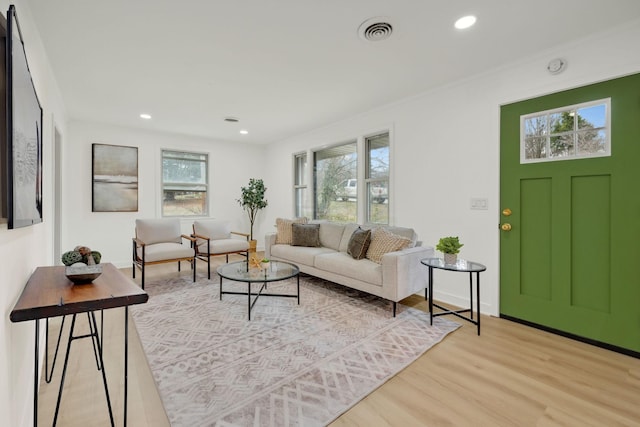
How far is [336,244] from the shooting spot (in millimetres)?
4184

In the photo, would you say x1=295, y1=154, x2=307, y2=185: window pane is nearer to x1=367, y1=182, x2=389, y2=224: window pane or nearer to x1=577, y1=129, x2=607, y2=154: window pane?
x1=367, y1=182, x2=389, y2=224: window pane

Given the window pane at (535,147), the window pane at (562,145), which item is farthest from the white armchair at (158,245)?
the window pane at (562,145)

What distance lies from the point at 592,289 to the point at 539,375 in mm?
982

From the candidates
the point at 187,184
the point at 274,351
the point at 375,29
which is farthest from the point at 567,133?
the point at 187,184

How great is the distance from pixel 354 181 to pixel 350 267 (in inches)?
69.1

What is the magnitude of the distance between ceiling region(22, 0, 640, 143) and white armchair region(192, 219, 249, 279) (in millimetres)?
1878

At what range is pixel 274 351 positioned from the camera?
2250mm

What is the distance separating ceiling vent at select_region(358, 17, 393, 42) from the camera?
2.19 metres

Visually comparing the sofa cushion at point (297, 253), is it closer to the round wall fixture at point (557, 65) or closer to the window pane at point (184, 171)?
the window pane at point (184, 171)

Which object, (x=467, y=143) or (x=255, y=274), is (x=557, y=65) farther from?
(x=255, y=274)

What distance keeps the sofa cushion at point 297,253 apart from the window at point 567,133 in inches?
97.5

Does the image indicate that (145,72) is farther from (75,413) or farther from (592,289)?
(592,289)

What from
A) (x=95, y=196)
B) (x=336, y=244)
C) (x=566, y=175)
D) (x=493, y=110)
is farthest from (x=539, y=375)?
(x=95, y=196)

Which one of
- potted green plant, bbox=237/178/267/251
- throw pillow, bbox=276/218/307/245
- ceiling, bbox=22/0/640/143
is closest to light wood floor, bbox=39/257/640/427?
ceiling, bbox=22/0/640/143
